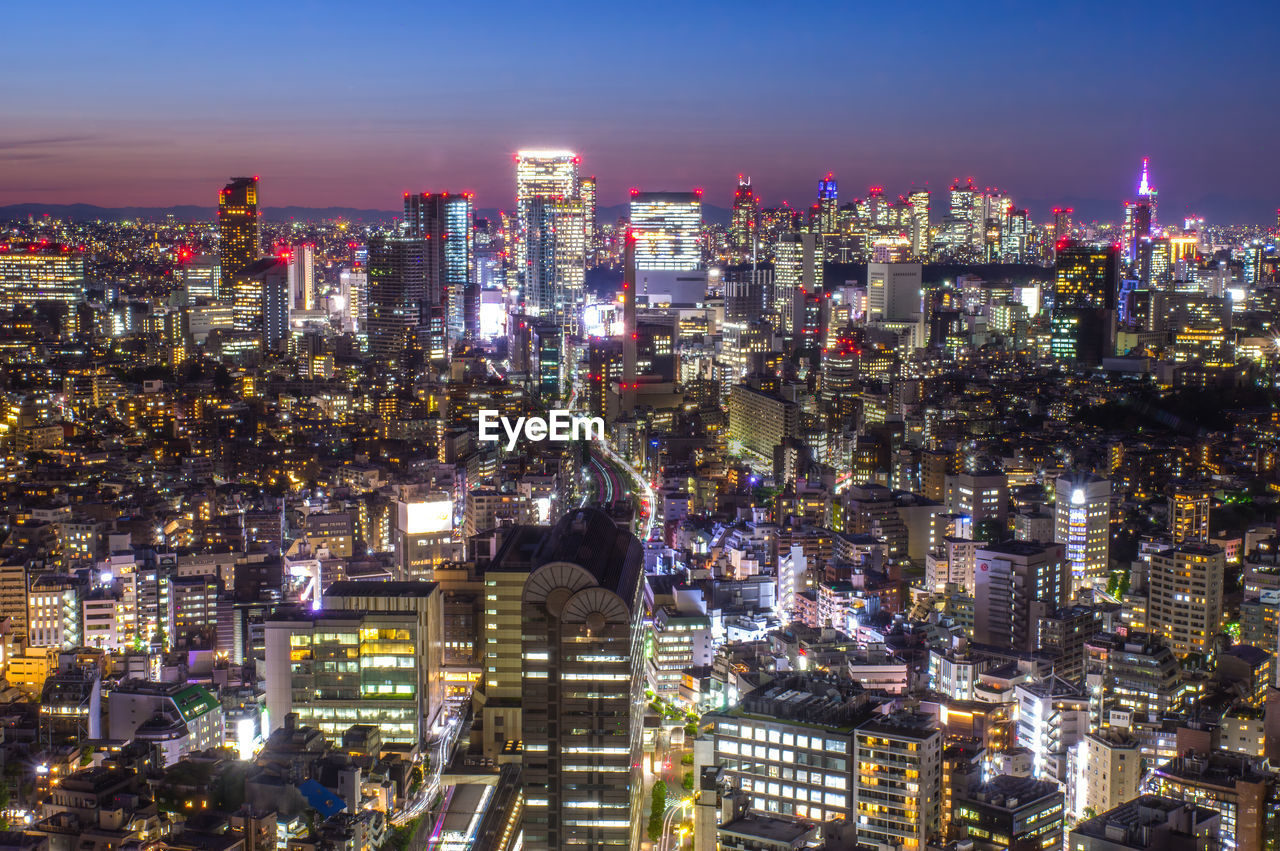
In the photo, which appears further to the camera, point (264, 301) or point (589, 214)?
point (589, 214)

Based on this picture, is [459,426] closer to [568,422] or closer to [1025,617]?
[568,422]

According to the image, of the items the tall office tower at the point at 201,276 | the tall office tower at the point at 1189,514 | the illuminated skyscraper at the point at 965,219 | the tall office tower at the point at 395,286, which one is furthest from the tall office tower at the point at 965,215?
the tall office tower at the point at 1189,514

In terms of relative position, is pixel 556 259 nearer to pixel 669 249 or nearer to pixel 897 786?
pixel 669 249

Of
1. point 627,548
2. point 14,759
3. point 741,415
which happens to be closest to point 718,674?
point 627,548

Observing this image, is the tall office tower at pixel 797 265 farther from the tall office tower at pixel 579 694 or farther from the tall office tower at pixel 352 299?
the tall office tower at pixel 579 694

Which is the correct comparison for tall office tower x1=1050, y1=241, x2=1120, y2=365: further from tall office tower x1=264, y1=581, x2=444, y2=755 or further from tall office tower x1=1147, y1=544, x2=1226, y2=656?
tall office tower x1=264, y1=581, x2=444, y2=755

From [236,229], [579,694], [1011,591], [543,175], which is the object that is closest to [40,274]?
[236,229]

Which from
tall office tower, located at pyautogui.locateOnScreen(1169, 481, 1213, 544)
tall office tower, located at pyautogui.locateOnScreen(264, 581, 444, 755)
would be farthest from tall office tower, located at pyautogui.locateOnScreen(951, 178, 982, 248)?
tall office tower, located at pyautogui.locateOnScreen(264, 581, 444, 755)
